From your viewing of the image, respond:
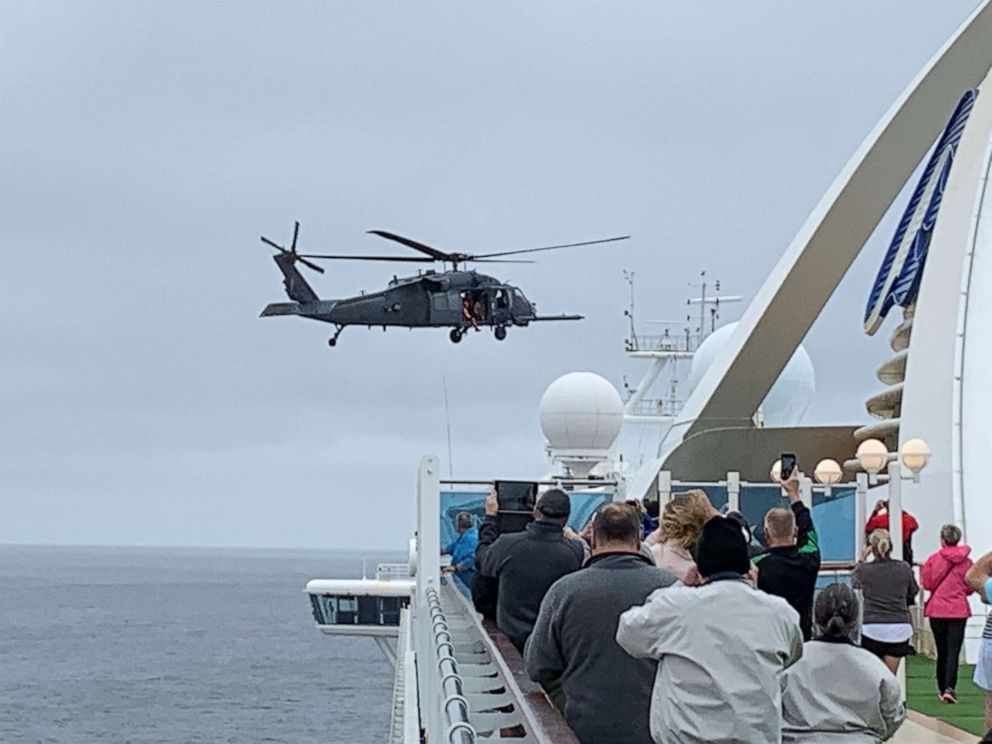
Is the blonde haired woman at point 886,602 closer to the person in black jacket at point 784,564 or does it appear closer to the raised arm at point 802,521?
the raised arm at point 802,521

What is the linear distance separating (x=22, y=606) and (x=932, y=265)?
131 metres

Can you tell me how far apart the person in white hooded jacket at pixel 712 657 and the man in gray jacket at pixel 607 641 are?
13.5 inches

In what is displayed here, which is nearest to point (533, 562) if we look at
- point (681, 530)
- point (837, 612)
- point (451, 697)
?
point (681, 530)

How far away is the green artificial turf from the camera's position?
13359 millimetres

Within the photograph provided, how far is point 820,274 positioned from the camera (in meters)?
36.9

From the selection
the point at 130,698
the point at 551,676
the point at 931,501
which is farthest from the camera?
the point at 130,698

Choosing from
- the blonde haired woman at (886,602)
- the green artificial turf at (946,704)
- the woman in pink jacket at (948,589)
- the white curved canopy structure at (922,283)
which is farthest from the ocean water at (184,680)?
the blonde haired woman at (886,602)

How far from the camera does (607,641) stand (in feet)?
20.7

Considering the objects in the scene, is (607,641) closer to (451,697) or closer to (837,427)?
(451,697)

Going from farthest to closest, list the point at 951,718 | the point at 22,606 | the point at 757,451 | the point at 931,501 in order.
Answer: the point at 22,606
the point at 757,451
the point at 931,501
the point at 951,718

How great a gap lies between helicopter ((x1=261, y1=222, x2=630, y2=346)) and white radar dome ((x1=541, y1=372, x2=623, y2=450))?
29.9 feet

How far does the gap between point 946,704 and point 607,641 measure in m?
9.03

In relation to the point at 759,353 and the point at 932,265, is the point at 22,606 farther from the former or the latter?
the point at 932,265

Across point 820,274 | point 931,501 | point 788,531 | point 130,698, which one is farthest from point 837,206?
point 130,698
